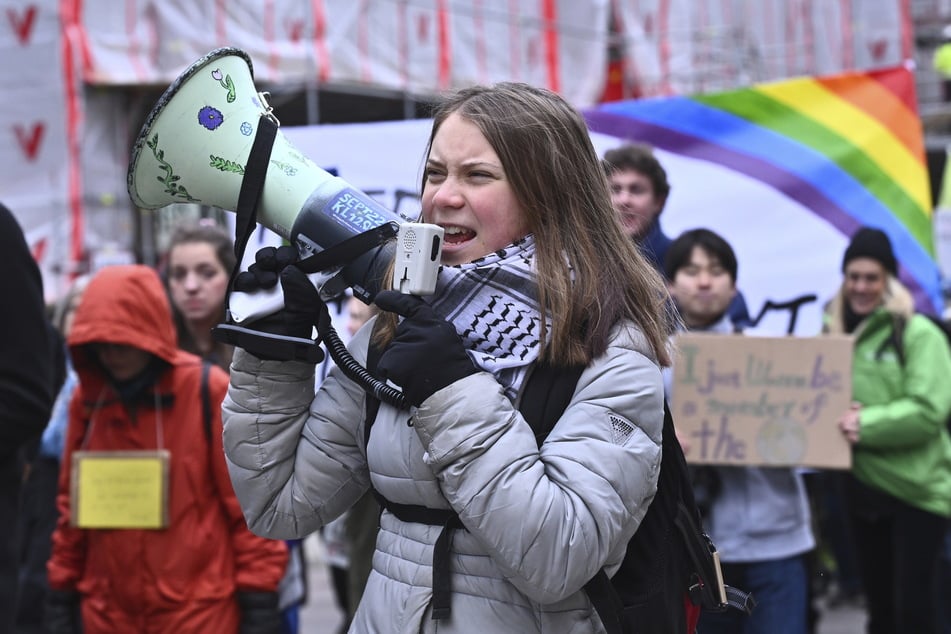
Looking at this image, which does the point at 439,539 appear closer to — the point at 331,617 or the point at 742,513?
the point at 742,513

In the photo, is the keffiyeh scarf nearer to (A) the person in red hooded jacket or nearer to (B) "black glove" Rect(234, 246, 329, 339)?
(B) "black glove" Rect(234, 246, 329, 339)

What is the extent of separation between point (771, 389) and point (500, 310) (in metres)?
2.30

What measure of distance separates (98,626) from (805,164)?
326 centimetres

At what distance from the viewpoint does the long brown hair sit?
205 centimetres

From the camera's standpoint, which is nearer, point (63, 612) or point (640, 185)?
point (63, 612)

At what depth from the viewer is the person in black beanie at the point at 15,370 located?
2893 millimetres

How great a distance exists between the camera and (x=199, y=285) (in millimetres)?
4457

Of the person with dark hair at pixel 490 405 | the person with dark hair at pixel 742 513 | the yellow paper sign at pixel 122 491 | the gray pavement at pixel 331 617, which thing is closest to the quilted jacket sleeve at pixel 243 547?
the yellow paper sign at pixel 122 491

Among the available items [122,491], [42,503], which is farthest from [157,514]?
[42,503]

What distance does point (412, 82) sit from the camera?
14.4m

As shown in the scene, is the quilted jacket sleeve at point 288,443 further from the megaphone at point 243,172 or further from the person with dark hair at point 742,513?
the person with dark hair at point 742,513

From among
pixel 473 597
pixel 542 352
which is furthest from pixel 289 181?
pixel 473 597

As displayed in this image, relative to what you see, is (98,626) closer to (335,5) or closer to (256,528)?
(256,528)

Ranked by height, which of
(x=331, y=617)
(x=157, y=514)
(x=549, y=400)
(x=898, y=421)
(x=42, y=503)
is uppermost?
(x=549, y=400)
